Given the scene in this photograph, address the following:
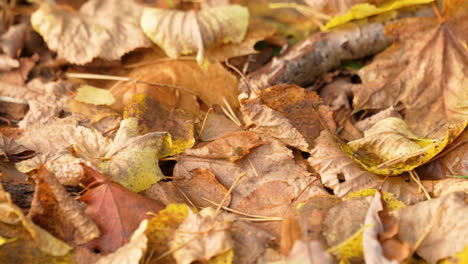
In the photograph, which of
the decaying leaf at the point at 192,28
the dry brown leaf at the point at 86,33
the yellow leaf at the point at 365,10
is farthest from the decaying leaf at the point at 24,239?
the yellow leaf at the point at 365,10

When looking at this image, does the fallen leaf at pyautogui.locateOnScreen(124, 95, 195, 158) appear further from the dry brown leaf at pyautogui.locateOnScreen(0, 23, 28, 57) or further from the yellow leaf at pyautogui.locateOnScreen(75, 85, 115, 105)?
the dry brown leaf at pyautogui.locateOnScreen(0, 23, 28, 57)

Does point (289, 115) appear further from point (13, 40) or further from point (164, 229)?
point (13, 40)

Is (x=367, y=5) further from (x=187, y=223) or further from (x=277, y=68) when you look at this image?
(x=187, y=223)

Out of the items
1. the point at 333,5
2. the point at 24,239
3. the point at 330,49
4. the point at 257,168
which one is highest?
the point at 333,5

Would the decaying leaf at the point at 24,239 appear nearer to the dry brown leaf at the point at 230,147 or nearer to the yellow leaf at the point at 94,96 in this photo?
the dry brown leaf at the point at 230,147

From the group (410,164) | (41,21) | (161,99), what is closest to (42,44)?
(41,21)

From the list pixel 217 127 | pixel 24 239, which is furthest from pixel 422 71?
pixel 24 239
